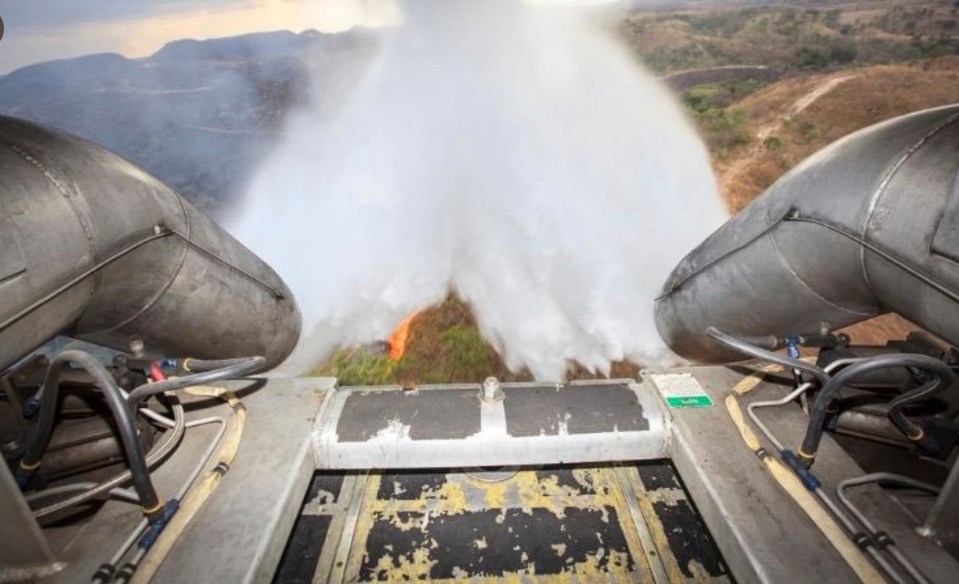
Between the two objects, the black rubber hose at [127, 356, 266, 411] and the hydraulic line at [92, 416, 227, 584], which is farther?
the black rubber hose at [127, 356, 266, 411]

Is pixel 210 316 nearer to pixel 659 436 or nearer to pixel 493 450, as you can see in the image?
pixel 493 450

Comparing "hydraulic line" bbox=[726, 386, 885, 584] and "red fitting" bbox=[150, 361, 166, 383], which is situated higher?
"red fitting" bbox=[150, 361, 166, 383]

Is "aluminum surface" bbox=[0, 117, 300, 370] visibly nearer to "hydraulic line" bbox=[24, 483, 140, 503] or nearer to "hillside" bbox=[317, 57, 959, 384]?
"hydraulic line" bbox=[24, 483, 140, 503]

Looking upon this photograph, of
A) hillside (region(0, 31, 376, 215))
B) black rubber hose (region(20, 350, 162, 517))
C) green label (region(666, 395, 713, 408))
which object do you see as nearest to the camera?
black rubber hose (region(20, 350, 162, 517))

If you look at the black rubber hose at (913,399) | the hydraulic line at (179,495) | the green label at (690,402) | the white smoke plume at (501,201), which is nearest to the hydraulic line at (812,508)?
the green label at (690,402)

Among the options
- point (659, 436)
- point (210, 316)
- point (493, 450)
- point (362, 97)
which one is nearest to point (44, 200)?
point (210, 316)

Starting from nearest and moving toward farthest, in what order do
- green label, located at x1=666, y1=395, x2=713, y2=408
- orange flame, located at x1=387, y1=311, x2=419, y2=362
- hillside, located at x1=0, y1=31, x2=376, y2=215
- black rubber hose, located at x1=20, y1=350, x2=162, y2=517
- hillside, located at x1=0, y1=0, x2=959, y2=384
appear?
black rubber hose, located at x1=20, y1=350, x2=162, y2=517 < green label, located at x1=666, y1=395, x2=713, y2=408 < orange flame, located at x1=387, y1=311, x2=419, y2=362 < hillside, located at x1=0, y1=0, x2=959, y2=384 < hillside, located at x1=0, y1=31, x2=376, y2=215

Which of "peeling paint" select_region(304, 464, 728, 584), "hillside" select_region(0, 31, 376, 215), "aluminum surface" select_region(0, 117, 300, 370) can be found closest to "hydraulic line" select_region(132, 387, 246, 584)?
"aluminum surface" select_region(0, 117, 300, 370)

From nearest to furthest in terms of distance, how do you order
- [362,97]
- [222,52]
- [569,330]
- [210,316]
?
[210,316]
[569,330]
[362,97]
[222,52]
